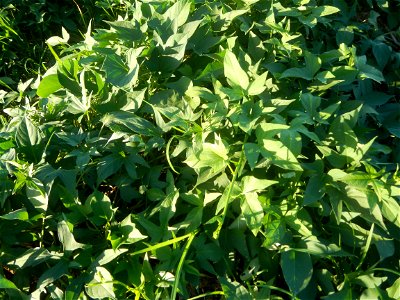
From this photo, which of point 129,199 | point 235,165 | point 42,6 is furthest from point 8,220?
point 42,6

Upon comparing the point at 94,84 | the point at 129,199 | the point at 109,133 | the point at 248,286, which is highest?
the point at 94,84

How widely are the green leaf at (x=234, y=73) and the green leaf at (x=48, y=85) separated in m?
0.57

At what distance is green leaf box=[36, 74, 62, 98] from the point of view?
172 centimetres

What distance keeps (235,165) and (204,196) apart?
0.13 m

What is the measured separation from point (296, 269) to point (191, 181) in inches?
16.1

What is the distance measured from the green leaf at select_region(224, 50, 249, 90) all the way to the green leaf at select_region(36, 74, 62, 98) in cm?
57

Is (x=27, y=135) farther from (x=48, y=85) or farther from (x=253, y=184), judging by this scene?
(x=253, y=184)

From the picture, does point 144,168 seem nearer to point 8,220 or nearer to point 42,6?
point 8,220

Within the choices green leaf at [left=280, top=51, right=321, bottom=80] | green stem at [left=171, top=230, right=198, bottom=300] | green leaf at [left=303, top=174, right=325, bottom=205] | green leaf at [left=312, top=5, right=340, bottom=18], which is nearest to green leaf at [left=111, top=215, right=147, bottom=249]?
green stem at [left=171, top=230, right=198, bottom=300]

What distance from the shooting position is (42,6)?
2787mm

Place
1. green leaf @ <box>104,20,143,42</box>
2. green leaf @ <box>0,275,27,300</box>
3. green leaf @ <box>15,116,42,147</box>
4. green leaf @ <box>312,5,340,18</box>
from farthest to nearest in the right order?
green leaf @ <box>312,5,340,18</box>
green leaf @ <box>104,20,143,42</box>
green leaf @ <box>15,116,42,147</box>
green leaf @ <box>0,275,27,300</box>

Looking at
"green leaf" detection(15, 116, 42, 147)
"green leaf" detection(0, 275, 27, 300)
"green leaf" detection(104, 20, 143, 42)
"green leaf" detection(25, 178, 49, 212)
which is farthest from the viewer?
"green leaf" detection(104, 20, 143, 42)

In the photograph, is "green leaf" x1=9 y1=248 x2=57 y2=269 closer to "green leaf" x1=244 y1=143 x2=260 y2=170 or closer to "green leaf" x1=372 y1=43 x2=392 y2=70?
"green leaf" x1=244 y1=143 x2=260 y2=170

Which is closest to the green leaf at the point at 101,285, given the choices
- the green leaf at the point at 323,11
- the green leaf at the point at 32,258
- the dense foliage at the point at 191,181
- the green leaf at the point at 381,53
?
the dense foliage at the point at 191,181
